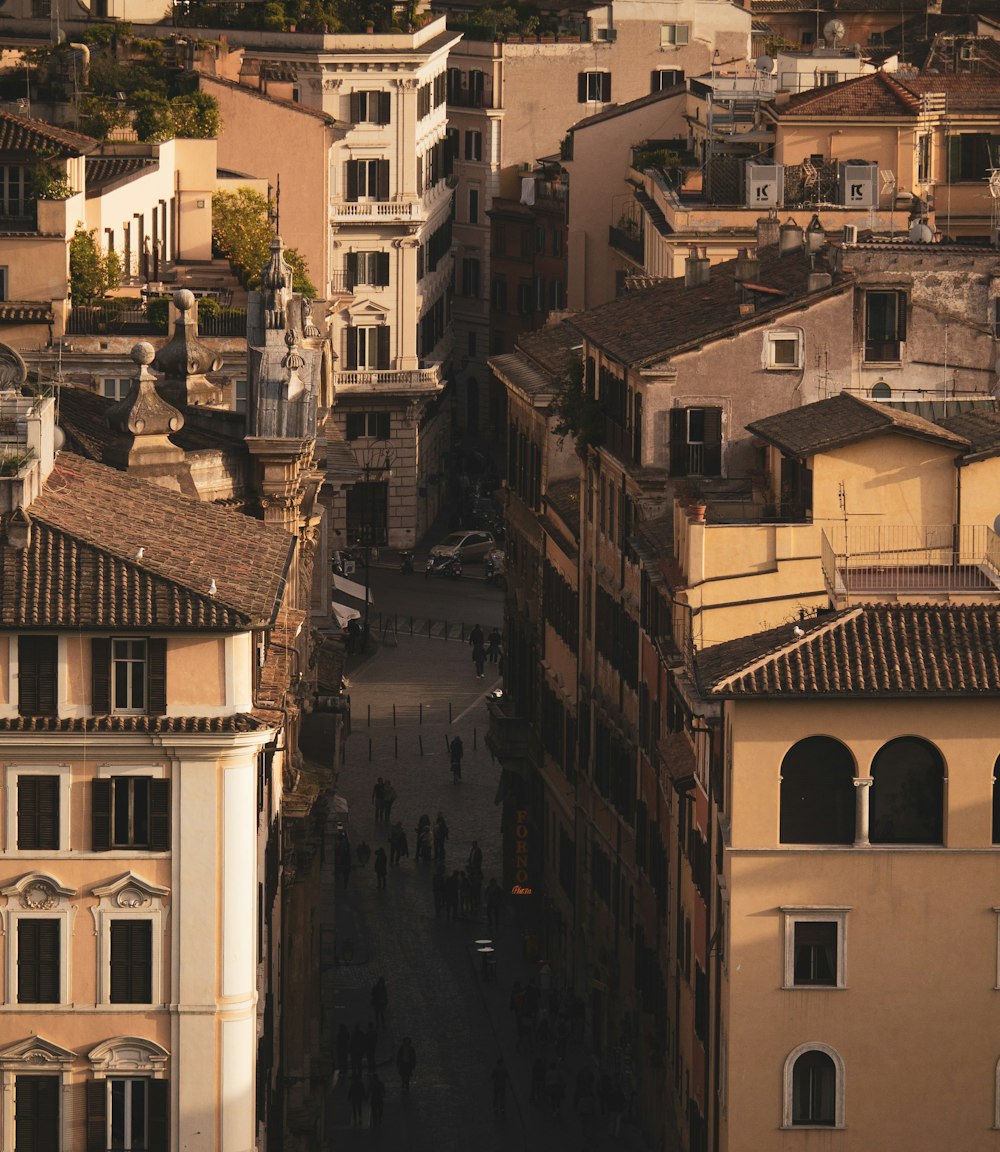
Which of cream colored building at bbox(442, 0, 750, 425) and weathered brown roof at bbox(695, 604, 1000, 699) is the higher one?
cream colored building at bbox(442, 0, 750, 425)

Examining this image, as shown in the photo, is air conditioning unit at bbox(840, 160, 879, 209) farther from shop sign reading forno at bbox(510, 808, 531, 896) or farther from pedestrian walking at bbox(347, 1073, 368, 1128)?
pedestrian walking at bbox(347, 1073, 368, 1128)

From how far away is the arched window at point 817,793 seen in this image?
77.1 meters

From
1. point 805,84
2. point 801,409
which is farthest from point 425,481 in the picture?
point 801,409

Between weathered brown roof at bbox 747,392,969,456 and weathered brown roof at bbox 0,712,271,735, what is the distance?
14.9 m

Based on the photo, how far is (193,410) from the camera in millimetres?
97000

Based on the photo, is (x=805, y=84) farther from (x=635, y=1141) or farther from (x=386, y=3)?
(x=635, y=1141)

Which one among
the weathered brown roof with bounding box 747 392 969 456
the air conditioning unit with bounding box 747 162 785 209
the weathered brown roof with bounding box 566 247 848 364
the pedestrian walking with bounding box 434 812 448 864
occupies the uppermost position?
the air conditioning unit with bounding box 747 162 785 209

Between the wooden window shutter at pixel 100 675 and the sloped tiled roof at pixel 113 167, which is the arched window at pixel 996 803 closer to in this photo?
the wooden window shutter at pixel 100 675

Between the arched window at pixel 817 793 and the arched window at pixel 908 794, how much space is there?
0.45 metres

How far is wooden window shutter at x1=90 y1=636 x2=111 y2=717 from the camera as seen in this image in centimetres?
7456

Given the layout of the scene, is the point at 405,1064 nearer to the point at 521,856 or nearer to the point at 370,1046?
the point at 370,1046

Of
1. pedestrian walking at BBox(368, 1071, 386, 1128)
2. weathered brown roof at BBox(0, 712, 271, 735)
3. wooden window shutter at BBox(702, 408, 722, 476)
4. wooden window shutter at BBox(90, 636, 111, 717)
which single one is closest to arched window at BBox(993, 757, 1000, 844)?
weathered brown roof at BBox(0, 712, 271, 735)

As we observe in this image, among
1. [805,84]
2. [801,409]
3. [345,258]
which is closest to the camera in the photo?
[801,409]

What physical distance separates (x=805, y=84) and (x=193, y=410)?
4874 cm
